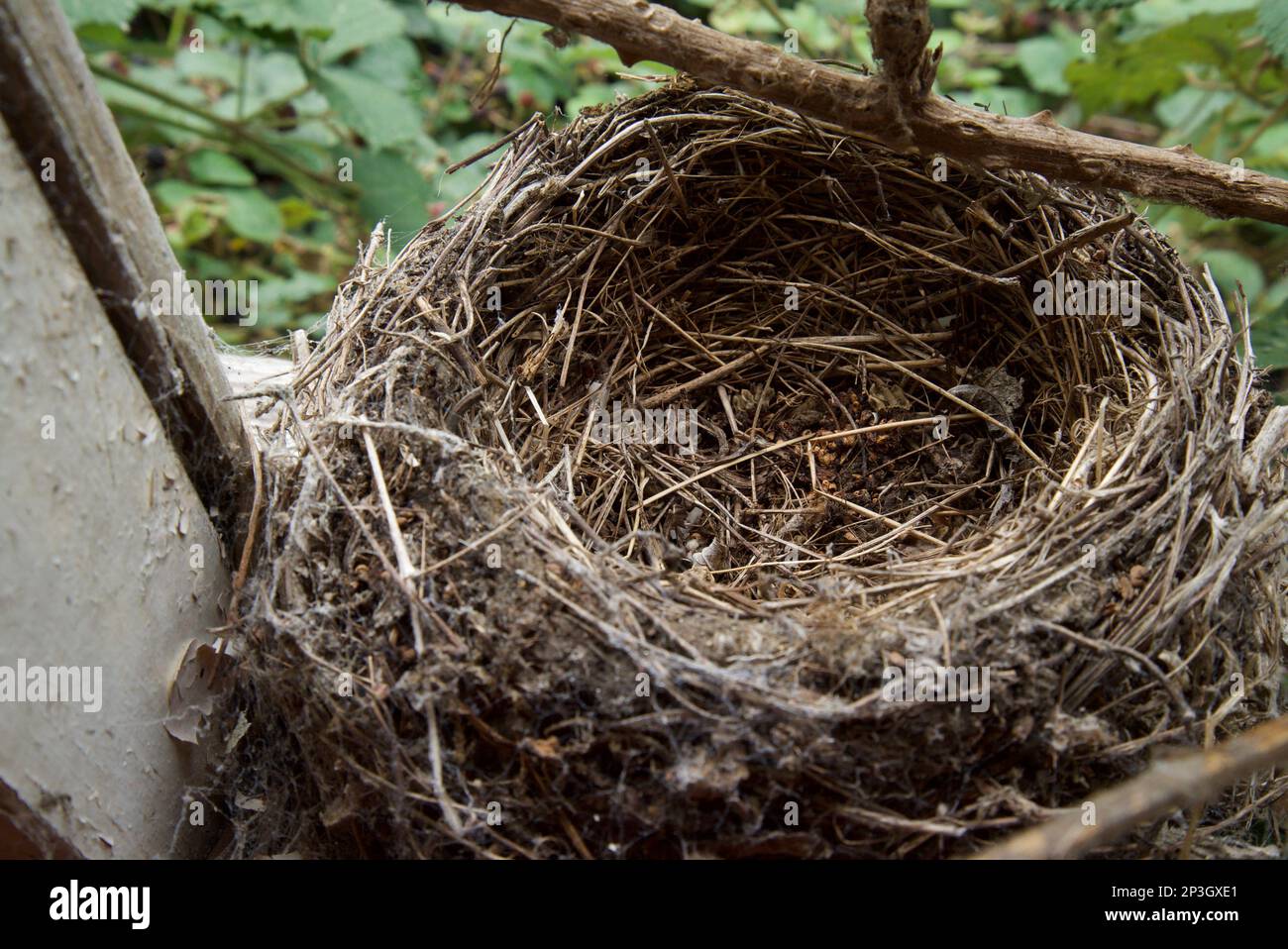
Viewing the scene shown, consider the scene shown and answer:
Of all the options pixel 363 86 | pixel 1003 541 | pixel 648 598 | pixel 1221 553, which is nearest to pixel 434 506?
pixel 648 598

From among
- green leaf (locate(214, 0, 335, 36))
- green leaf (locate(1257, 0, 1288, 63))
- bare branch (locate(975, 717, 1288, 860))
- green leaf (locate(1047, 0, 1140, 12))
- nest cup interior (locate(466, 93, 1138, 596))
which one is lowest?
bare branch (locate(975, 717, 1288, 860))

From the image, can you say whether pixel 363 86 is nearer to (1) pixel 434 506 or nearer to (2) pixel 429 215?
(2) pixel 429 215

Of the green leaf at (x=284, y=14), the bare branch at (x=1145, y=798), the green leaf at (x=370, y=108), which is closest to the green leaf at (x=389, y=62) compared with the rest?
the green leaf at (x=370, y=108)

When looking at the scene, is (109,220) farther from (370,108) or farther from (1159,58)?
(1159,58)

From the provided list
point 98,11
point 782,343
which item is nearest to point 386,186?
point 98,11

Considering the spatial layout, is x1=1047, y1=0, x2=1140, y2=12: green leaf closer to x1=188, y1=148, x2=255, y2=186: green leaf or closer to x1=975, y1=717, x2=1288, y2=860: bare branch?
x1=975, y1=717, x2=1288, y2=860: bare branch

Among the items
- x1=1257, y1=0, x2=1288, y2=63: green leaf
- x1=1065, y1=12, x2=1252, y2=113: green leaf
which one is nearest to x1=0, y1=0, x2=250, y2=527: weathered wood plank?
x1=1257, y1=0, x2=1288, y2=63: green leaf
